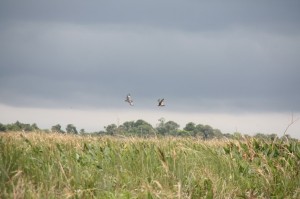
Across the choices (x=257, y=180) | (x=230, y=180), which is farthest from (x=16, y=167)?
(x=257, y=180)

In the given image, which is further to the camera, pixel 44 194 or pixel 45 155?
pixel 45 155

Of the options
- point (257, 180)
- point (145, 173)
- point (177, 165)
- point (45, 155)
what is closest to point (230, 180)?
point (257, 180)

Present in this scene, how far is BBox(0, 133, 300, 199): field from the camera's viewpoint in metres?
5.95

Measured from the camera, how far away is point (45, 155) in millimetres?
7473

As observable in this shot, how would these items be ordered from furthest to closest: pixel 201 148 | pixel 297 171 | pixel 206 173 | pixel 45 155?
pixel 201 148
pixel 297 171
pixel 45 155
pixel 206 173

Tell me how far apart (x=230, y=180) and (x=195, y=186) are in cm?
107

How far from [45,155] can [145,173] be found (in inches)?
75.0

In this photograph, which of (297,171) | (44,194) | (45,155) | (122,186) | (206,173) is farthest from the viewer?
(297,171)

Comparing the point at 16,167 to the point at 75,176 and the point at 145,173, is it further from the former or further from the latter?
the point at 145,173

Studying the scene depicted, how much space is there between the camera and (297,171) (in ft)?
26.6

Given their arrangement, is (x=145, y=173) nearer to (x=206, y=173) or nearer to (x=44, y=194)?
→ (x=206, y=173)

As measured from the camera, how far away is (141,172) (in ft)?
23.9

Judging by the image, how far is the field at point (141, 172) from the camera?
19.5 feet

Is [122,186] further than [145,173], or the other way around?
[145,173]
